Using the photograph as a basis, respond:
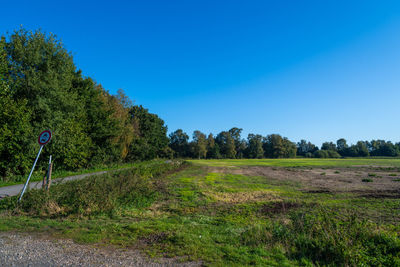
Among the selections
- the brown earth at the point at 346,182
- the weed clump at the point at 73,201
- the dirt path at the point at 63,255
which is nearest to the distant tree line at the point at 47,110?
the weed clump at the point at 73,201

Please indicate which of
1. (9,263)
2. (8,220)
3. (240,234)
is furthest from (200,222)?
(8,220)

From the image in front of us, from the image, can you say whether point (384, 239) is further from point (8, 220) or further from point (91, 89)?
point (91, 89)

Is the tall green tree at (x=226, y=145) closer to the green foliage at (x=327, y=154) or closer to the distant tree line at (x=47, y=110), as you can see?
the green foliage at (x=327, y=154)

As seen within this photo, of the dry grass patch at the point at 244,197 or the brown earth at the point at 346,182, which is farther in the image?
the brown earth at the point at 346,182

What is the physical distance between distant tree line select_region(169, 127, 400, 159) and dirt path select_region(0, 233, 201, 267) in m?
108

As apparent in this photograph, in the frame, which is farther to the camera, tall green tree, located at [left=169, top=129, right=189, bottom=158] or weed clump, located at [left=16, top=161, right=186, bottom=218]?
tall green tree, located at [left=169, top=129, right=189, bottom=158]

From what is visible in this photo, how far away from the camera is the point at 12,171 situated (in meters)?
16.1

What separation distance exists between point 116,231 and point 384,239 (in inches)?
291

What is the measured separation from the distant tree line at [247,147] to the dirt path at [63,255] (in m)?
108

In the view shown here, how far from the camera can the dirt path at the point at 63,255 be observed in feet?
13.0

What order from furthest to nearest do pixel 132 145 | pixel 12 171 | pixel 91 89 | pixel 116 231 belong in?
pixel 132 145
pixel 91 89
pixel 12 171
pixel 116 231

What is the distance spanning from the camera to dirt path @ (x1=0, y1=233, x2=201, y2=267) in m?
3.96

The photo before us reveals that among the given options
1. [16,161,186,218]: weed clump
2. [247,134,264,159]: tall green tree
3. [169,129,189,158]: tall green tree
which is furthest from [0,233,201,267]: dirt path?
[247,134,264,159]: tall green tree

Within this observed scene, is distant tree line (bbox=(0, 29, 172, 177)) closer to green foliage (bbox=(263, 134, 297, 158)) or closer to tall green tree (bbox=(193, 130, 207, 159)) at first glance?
tall green tree (bbox=(193, 130, 207, 159))
